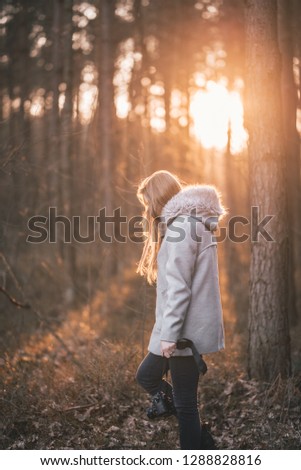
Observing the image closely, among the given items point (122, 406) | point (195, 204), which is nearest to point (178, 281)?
point (195, 204)

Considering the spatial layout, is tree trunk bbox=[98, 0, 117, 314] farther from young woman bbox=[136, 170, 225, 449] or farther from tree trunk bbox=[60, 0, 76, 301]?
young woman bbox=[136, 170, 225, 449]

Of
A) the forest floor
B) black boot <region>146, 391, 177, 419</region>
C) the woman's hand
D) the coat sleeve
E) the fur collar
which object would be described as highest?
the fur collar

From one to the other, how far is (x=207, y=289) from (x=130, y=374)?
90.4 inches

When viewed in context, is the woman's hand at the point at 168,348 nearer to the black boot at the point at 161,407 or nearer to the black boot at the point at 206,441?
the black boot at the point at 161,407

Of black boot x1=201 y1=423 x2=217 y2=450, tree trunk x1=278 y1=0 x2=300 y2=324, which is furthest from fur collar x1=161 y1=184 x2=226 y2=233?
tree trunk x1=278 y1=0 x2=300 y2=324

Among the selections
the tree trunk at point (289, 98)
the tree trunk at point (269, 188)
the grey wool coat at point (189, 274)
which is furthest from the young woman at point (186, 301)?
the tree trunk at point (289, 98)

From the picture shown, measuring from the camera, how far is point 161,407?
3939mm

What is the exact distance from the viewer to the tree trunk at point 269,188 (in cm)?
548

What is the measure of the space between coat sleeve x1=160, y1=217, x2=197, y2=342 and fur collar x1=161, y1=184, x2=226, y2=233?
14 centimetres

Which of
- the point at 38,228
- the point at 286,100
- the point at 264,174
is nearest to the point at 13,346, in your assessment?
the point at 38,228

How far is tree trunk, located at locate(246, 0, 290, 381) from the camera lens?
548 centimetres

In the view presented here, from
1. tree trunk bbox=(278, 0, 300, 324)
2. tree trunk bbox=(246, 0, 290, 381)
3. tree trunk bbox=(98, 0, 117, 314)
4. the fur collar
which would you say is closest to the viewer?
the fur collar

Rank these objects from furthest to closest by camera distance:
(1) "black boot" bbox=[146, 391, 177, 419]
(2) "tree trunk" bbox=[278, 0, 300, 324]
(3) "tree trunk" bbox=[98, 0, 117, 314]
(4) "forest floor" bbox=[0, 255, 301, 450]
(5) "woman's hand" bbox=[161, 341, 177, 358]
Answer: (3) "tree trunk" bbox=[98, 0, 117, 314] → (2) "tree trunk" bbox=[278, 0, 300, 324] → (4) "forest floor" bbox=[0, 255, 301, 450] → (1) "black boot" bbox=[146, 391, 177, 419] → (5) "woman's hand" bbox=[161, 341, 177, 358]

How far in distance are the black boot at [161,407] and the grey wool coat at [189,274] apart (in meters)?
0.40
